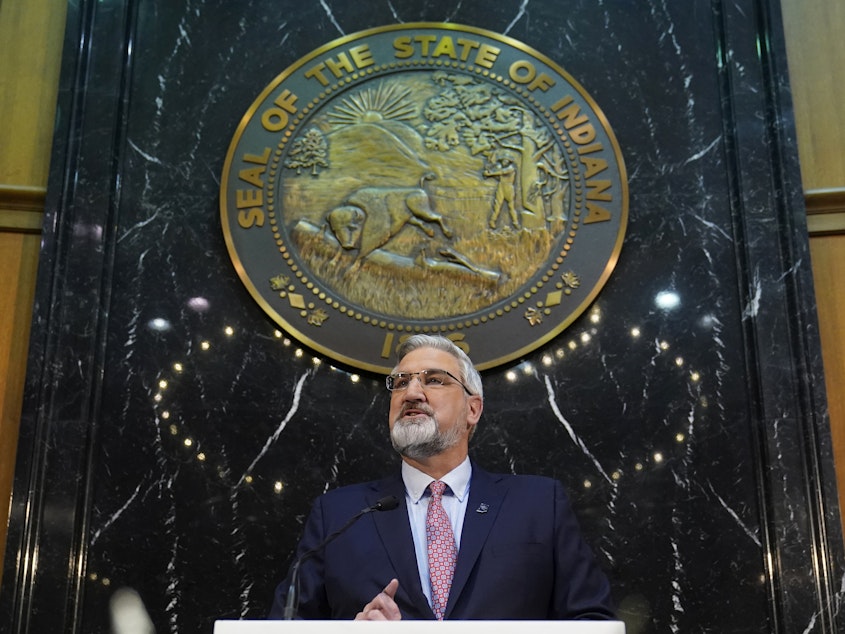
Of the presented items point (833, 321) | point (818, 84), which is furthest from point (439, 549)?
point (818, 84)

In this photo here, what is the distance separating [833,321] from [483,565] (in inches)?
60.6

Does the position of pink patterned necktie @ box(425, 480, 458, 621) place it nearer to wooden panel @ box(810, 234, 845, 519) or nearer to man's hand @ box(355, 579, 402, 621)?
man's hand @ box(355, 579, 402, 621)

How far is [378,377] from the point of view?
3.19 metres

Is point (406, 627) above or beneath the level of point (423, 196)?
beneath

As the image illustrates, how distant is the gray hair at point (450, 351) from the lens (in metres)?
2.91

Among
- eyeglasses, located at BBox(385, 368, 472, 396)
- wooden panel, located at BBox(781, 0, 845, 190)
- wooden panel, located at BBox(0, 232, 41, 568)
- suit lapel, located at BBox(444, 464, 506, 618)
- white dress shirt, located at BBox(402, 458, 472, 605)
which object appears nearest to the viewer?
suit lapel, located at BBox(444, 464, 506, 618)

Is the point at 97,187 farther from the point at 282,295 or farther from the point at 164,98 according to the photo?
the point at 282,295

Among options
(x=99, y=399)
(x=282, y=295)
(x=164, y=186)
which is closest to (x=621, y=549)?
(x=282, y=295)

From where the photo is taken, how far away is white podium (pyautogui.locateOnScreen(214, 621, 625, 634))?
1.67 meters

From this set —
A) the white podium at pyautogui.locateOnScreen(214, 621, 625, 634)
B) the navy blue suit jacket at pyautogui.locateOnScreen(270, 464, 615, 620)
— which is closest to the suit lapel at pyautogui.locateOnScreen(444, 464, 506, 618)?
the navy blue suit jacket at pyautogui.locateOnScreen(270, 464, 615, 620)

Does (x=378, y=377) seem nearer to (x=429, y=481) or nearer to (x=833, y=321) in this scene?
(x=429, y=481)

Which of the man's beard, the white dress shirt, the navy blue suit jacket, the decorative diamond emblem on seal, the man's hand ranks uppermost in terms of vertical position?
the decorative diamond emblem on seal

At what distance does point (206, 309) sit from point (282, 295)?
249mm

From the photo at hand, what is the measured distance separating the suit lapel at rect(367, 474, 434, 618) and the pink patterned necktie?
0.14ft
